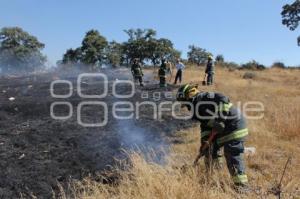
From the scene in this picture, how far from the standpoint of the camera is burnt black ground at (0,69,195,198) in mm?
7809

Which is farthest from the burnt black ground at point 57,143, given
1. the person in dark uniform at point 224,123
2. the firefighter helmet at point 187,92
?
the person in dark uniform at point 224,123

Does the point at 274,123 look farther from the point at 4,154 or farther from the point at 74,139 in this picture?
the point at 4,154

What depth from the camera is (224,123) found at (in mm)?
6965

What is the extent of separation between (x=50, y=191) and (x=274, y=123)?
6.82 meters

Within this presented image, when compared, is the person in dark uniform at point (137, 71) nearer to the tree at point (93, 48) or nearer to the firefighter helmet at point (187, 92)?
the firefighter helmet at point (187, 92)

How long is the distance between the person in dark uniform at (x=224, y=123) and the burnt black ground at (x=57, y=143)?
6.63 feet

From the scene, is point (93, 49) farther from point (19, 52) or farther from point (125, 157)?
point (125, 157)

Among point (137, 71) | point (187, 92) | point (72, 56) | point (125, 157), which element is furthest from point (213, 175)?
point (72, 56)

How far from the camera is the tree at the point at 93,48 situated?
6081 cm

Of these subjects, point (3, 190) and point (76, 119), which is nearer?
point (3, 190)

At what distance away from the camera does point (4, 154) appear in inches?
364

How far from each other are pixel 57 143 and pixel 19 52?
2351 inches

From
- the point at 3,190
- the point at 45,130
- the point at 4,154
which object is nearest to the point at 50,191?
the point at 3,190

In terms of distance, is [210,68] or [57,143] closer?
Answer: [57,143]
